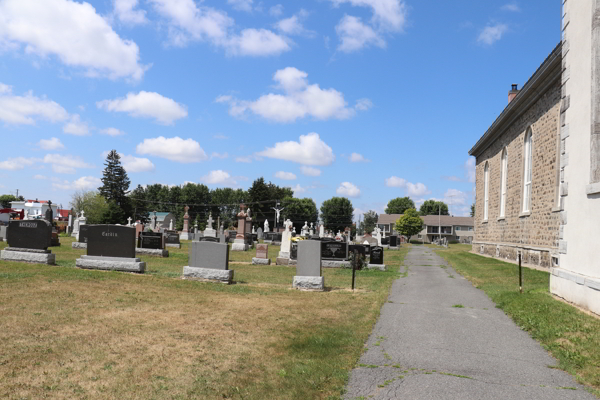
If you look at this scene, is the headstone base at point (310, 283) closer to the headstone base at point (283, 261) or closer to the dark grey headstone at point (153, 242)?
the headstone base at point (283, 261)

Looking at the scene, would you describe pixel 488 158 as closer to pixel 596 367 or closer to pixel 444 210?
pixel 596 367

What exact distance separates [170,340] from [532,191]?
20256 millimetres

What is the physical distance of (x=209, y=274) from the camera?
41.2ft

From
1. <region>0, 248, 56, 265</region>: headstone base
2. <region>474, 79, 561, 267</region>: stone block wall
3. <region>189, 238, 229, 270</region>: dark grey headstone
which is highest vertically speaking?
Answer: <region>474, 79, 561, 267</region>: stone block wall

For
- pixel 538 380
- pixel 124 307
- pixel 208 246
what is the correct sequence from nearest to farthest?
pixel 538 380
pixel 124 307
pixel 208 246

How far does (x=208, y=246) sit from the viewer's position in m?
12.7

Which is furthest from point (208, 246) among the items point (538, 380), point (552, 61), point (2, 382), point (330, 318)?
point (552, 61)

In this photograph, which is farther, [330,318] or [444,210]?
[444,210]

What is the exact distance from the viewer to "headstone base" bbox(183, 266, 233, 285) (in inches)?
493

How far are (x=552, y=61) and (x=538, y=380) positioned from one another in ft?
53.8

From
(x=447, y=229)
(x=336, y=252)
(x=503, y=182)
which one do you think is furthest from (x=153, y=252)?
(x=447, y=229)

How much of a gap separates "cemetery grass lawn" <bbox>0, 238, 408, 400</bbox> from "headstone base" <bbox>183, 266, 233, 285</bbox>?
1.47 m

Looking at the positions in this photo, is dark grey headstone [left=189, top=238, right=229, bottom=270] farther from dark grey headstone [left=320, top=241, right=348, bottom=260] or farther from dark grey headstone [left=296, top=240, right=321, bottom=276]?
dark grey headstone [left=320, top=241, right=348, bottom=260]

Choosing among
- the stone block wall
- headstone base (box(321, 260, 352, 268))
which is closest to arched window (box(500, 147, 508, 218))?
the stone block wall
